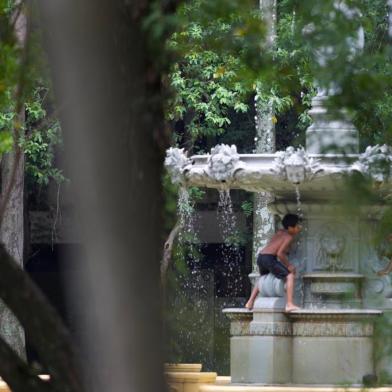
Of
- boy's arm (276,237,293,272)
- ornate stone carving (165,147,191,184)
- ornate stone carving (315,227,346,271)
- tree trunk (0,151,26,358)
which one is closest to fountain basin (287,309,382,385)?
boy's arm (276,237,293,272)

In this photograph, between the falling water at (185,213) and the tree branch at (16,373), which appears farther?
the falling water at (185,213)

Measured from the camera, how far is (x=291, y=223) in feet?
36.5

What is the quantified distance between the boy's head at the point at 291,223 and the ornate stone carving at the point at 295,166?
0.56 meters

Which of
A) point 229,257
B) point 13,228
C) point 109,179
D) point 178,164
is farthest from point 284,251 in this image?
point 229,257

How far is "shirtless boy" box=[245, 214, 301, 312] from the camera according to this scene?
10.9 m

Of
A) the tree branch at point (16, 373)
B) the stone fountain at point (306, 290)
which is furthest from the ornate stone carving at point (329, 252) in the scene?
the tree branch at point (16, 373)

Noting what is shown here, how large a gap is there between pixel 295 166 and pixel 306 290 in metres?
1.22

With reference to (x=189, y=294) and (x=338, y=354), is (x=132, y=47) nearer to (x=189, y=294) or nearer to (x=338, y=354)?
(x=338, y=354)

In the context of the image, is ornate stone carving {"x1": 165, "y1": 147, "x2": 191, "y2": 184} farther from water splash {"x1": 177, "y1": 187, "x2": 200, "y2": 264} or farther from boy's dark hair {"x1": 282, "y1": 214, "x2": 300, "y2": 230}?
water splash {"x1": 177, "y1": 187, "x2": 200, "y2": 264}

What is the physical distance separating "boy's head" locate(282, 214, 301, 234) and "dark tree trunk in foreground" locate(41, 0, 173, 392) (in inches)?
311

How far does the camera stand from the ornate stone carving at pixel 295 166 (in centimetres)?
1046

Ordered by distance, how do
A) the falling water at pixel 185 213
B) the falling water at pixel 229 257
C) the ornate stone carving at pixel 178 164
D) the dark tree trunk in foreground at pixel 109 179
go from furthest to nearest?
the falling water at pixel 229 257 < the falling water at pixel 185 213 < the ornate stone carving at pixel 178 164 < the dark tree trunk in foreground at pixel 109 179

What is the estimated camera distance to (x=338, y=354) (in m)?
10.7

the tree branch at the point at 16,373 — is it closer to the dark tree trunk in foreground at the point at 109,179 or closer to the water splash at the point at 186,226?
the dark tree trunk in foreground at the point at 109,179
